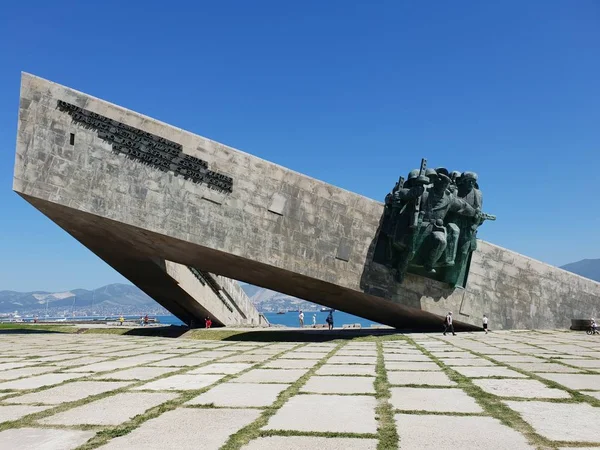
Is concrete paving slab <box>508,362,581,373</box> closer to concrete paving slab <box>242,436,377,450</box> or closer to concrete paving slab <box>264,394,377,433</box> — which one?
concrete paving slab <box>264,394,377,433</box>

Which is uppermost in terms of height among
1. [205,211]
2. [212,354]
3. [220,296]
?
[205,211]

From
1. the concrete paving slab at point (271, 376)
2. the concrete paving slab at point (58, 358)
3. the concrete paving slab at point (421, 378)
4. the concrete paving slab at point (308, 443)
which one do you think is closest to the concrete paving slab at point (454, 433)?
the concrete paving slab at point (308, 443)

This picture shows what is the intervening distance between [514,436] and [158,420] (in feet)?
9.93

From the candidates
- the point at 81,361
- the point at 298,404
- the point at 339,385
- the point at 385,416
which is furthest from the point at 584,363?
the point at 81,361

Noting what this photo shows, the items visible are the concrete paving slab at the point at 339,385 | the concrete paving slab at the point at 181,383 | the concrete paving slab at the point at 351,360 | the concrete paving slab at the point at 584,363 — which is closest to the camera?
the concrete paving slab at the point at 339,385

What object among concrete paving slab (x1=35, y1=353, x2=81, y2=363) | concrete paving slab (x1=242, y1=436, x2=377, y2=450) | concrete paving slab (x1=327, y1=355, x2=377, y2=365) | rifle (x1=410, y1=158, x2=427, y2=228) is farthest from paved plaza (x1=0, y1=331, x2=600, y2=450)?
rifle (x1=410, y1=158, x2=427, y2=228)

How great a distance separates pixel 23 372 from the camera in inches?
279

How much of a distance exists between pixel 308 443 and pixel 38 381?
4480mm

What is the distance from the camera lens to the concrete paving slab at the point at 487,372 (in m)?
6.69

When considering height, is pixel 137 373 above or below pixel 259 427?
Answer: below

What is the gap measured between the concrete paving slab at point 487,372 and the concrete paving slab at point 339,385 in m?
1.61

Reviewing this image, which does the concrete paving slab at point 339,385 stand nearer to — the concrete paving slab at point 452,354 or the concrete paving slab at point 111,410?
the concrete paving slab at point 111,410

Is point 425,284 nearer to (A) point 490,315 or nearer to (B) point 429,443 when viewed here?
(A) point 490,315

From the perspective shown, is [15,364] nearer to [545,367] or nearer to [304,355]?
[304,355]
